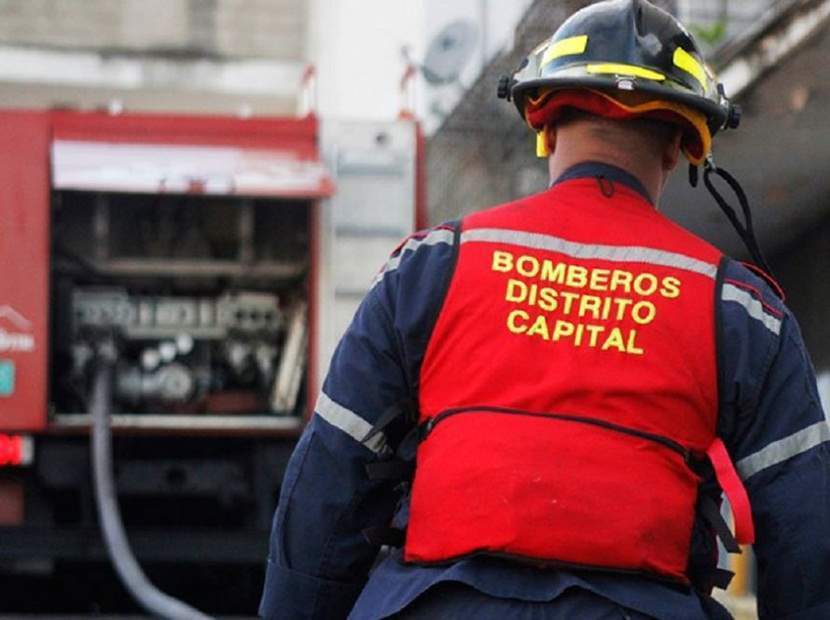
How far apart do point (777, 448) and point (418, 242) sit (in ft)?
1.88

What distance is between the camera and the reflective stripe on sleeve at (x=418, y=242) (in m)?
2.52

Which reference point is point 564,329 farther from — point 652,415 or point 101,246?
point 101,246

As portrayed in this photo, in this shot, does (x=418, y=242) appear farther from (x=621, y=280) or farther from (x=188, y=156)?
(x=188, y=156)

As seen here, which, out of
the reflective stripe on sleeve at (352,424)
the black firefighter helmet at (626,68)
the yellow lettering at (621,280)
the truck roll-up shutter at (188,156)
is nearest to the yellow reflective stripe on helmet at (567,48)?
the black firefighter helmet at (626,68)

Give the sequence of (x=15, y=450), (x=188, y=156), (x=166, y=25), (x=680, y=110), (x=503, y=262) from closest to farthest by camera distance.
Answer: (x=503, y=262)
(x=680, y=110)
(x=15, y=450)
(x=188, y=156)
(x=166, y=25)

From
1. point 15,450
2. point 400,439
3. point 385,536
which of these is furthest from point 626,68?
point 15,450

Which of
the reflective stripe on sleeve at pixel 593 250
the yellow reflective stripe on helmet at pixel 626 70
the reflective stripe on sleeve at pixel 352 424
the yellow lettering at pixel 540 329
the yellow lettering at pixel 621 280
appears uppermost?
the yellow reflective stripe on helmet at pixel 626 70

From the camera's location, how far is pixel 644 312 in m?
2.45

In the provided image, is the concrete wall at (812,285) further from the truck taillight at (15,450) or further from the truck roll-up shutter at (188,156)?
the truck taillight at (15,450)

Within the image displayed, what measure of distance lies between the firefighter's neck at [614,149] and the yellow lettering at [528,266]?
23 centimetres

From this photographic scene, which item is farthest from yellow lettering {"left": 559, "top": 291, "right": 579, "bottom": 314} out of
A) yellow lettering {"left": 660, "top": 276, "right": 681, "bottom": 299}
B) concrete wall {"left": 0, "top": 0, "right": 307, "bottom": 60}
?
concrete wall {"left": 0, "top": 0, "right": 307, "bottom": 60}

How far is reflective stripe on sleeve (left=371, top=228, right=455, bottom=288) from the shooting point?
2.52 metres

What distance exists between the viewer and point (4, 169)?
7.26 metres

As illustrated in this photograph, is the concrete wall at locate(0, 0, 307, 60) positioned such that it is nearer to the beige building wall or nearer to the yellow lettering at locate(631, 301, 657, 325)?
the beige building wall
